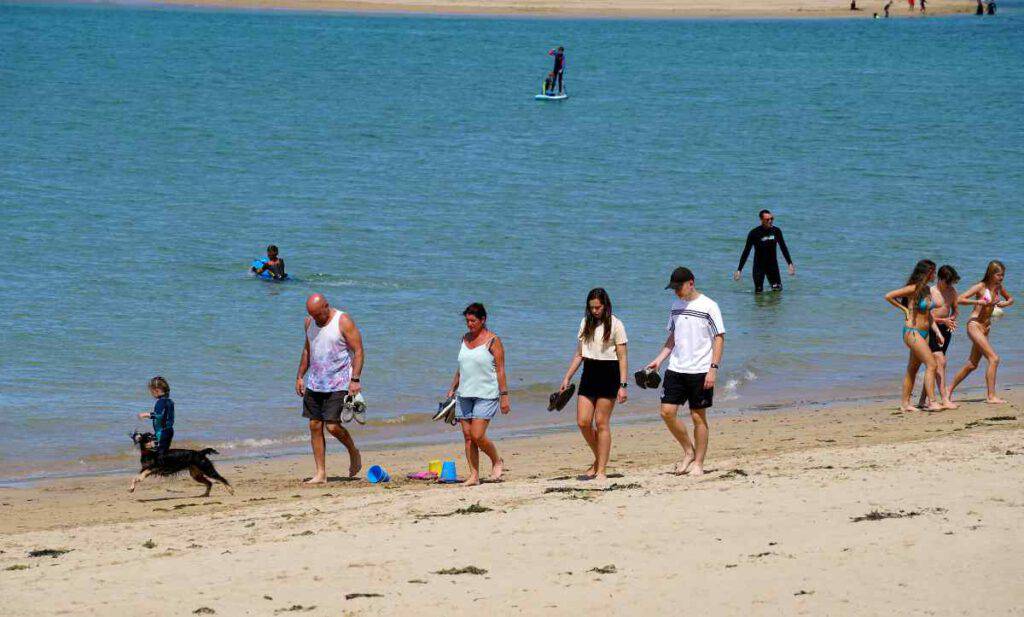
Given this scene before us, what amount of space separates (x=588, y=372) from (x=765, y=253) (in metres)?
11.6

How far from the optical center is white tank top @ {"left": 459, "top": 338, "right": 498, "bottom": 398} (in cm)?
1008

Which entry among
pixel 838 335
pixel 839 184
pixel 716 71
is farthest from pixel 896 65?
pixel 838 335

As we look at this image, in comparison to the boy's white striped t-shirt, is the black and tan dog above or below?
below

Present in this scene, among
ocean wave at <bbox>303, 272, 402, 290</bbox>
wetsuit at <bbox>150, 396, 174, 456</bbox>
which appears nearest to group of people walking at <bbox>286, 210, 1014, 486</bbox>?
wetsuit at <bbox>150, 396, 174, 456</bbox>

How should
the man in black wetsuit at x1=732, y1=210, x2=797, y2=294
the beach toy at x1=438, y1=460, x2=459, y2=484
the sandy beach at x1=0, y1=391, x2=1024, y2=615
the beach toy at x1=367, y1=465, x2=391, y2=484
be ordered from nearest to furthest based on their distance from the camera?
the sandy beach at x1=0, y1=391, x2=1024, y2=615, the beach toy at x1=438, y1=460, x2=459, y2=484, the beach toy at x1=367, y1=465, x2=391, y2=484, the man in black wetsuit at x1=732, y1=210, x2=797, y2=294

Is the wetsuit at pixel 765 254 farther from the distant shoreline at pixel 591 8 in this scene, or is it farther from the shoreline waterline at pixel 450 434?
the distant shoreline at pixel 591 8

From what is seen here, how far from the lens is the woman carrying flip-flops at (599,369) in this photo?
9734 millimetres

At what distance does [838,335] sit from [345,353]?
10.0 meters

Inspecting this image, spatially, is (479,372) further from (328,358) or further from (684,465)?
(684,465)

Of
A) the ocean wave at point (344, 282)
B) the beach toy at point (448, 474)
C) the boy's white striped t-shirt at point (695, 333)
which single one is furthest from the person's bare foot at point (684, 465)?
the ocean wave at point (344, 282)

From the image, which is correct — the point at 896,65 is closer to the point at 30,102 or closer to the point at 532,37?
the point at 532,37

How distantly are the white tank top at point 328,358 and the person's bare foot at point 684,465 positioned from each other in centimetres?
250

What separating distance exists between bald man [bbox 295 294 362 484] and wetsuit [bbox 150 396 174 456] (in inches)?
37.5

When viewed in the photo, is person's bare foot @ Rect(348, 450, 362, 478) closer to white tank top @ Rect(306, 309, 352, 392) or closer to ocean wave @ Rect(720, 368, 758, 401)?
white tank top @ Rect(306, 309, 352, 392)
